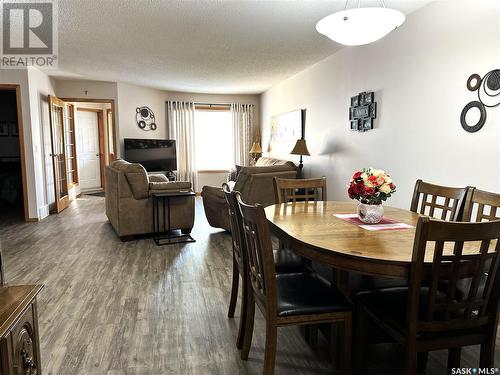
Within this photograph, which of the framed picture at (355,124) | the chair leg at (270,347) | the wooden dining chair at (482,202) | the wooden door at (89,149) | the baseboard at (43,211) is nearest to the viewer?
the chair leg at (270,347)

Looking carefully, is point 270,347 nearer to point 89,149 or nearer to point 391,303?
point 391,303

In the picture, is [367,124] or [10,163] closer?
[367,124]

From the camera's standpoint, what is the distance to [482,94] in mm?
2596

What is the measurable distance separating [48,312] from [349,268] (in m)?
2.20

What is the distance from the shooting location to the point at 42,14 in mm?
3293

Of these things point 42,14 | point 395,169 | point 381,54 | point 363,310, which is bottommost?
point 363,310

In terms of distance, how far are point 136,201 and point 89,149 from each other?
5739 mm

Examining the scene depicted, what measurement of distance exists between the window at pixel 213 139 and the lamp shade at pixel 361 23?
6243 mm

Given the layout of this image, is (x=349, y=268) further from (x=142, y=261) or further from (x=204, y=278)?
(x=142, y=261)

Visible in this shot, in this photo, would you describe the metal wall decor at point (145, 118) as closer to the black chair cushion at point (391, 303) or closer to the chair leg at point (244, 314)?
the chair leg at point (244, 314)

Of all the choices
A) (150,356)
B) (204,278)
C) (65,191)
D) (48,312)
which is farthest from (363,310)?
(65,191)

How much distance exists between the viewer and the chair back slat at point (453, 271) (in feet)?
4.11

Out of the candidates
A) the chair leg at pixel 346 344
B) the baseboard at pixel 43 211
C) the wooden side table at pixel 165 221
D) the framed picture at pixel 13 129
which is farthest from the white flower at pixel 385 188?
the framed picture at pixel 13 129

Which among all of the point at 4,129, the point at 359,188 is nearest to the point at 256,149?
→ the point at 4,129
